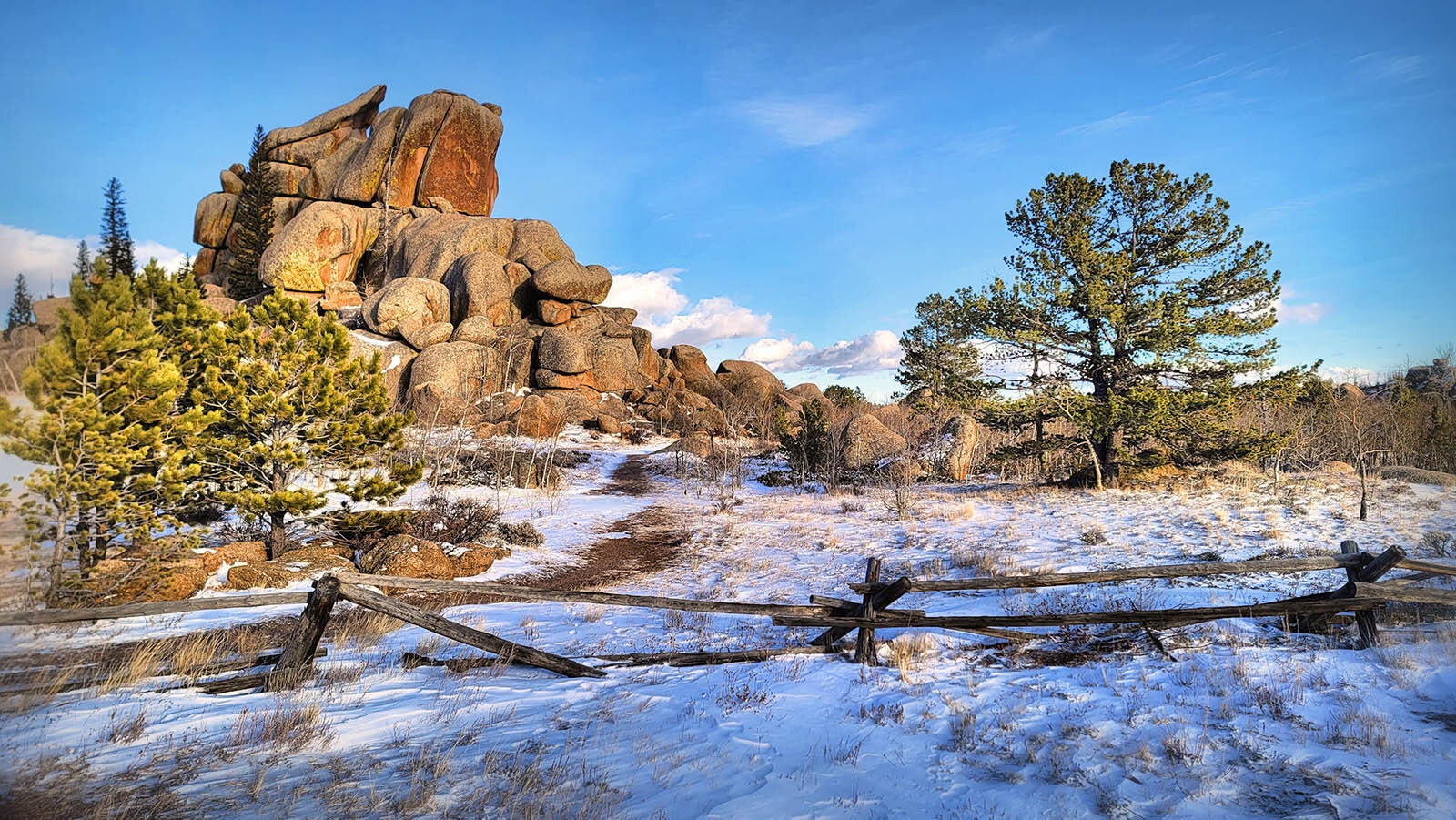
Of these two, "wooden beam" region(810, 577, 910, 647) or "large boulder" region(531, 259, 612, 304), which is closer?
"wooden beam" region(810, 577, 910, 647)

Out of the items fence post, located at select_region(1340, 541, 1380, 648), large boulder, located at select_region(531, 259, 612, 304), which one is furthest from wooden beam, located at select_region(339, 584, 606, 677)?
large boulder, located at select_region(531, 259, 612, 304)

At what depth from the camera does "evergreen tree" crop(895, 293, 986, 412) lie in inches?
685

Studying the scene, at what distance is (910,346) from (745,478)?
1275cm

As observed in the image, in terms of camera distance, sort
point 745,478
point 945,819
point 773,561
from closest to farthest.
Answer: point 945,819 < point 773,561 < point 745,478

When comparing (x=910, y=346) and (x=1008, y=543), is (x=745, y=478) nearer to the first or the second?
(x=910, y=346)

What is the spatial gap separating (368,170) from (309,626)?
5213cm

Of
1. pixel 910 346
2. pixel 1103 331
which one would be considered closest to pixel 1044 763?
pixel 1103 331

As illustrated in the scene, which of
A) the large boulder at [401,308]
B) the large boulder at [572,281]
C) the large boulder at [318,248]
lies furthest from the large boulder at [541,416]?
the large boulder at [318,248]

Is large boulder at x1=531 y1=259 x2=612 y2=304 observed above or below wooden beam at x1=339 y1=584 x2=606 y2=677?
above

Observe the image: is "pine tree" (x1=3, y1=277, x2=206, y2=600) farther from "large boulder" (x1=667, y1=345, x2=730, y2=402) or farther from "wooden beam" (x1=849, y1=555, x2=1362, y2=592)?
"large boulder" (x1=667, y1=345, x2=730, y2=402)

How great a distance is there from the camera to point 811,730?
4758mm

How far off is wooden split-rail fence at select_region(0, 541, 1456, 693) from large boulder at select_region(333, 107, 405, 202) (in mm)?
50866

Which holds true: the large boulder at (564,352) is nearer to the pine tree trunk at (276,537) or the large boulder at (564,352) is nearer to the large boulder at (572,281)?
the large boulder at (572,281)

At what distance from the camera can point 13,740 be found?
12.9ft
